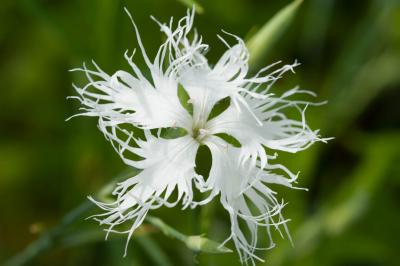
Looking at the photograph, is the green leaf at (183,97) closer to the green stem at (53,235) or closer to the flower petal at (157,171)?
the flower petal at (157,171)

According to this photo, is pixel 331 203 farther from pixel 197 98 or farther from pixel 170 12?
pixel 197 98

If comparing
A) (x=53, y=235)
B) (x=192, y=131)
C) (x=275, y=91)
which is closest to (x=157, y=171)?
(x=192, y=131)

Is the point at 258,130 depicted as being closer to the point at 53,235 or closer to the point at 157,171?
the point at 157,171

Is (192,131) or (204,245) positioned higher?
(192,131)

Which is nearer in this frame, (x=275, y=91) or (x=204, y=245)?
(x=204, y=245)

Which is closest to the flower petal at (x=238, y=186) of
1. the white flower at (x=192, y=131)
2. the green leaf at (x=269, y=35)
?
the white flower at (x=192, y=131)

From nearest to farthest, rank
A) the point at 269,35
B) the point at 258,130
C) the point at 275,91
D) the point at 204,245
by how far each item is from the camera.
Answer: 1. the point at 204,245
2. the point at 258,130
3. the point at 269,35
4. the point at 275,91
